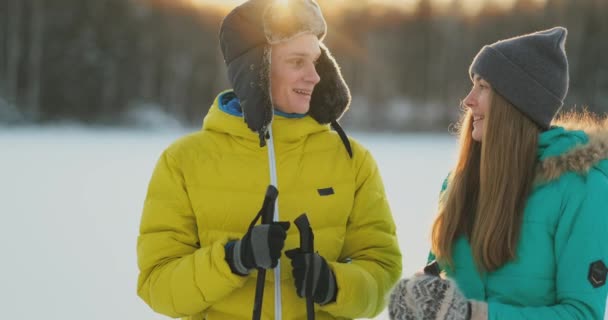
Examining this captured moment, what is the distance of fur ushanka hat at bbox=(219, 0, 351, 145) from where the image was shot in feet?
6.49

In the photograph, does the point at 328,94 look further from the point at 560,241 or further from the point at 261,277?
the point at 560,241

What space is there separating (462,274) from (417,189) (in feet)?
22.7

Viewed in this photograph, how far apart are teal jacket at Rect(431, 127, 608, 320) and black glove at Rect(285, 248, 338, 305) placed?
1.27ft

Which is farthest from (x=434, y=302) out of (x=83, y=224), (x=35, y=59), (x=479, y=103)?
(x=35, y=59)

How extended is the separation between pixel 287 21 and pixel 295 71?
0.15m

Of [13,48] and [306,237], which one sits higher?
[306,237]

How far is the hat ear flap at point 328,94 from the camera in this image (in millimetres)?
2164

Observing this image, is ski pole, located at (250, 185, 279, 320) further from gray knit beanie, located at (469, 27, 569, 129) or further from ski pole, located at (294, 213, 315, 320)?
gray knit beanie, located at (469, 27, 569, 129)

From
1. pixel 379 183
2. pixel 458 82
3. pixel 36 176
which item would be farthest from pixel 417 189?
pixel 458 82

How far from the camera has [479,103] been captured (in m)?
1.85

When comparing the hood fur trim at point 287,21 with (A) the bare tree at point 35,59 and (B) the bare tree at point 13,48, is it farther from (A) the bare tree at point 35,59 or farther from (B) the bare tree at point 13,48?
(B) the bare tree at point 13,48

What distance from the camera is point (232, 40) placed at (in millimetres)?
2045

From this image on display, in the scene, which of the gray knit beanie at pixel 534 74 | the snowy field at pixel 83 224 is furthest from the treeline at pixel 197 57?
the gray knit beanie at pixel 534 74

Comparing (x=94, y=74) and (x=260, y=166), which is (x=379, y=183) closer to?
(x=260, y=166)
